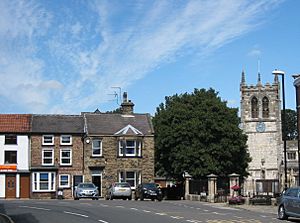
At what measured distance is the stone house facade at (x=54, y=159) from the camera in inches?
2206

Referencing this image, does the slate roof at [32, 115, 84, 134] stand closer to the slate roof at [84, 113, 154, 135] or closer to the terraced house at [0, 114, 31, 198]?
the slate roof at [84, 113, 154, 135]

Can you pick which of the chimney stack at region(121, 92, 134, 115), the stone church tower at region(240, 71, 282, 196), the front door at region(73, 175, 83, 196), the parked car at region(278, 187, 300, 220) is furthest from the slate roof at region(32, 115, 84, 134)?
the stone church tower at region(240, 71, 282, 196)

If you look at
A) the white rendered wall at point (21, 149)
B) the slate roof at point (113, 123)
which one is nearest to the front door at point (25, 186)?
the white rendered wall at point (21, 149)

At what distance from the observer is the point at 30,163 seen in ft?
184

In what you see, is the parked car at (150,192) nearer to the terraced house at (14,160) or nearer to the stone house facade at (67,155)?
the stone house facade at (67,155)

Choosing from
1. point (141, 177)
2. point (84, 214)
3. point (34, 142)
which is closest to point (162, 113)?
point (141, 177)

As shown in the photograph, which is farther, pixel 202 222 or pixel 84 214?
pixel 84 214

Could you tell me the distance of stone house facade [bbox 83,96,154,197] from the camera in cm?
5684

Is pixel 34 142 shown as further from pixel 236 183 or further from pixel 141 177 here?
pixel 236 183

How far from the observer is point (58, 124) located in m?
58.8

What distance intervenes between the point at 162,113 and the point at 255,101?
47787 millimetres

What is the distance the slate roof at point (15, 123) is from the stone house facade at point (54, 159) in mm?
818

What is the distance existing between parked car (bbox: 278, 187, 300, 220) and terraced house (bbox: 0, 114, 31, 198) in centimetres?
3389

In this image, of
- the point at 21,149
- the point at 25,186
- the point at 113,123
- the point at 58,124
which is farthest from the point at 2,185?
the point at 113,123
